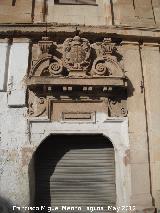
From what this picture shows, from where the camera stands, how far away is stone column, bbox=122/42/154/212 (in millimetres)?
7207

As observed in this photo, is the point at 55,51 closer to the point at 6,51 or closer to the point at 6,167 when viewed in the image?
the point at 6,51

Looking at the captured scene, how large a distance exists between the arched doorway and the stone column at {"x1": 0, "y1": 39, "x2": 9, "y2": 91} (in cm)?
154

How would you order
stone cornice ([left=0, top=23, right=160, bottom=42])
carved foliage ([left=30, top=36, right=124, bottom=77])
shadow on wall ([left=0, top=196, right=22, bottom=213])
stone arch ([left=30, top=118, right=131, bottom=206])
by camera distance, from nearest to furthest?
1. shadow on wall ([left=0, top=196, right=22, bottom=213])
2. stone arch ([left=30, top=118, right=131, bottom=206])
3. carved foliage ([left=30, top=36, right=124, bottom=77])
4. stone cornice ([left=0, top=23, right=160, bottom=42])

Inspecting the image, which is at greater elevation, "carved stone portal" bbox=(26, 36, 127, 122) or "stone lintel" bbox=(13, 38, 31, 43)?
"stone lintel" bbox=(13, 38, 31, 43)

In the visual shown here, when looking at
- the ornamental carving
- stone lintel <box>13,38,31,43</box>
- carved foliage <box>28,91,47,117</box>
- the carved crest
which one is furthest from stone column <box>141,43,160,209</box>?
stone lintel <box>13,38,31,43</box>

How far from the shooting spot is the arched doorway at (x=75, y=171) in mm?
7477

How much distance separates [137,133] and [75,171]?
156cm

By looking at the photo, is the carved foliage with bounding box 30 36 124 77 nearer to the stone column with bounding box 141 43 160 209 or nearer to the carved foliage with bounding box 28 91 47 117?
the carved foliage with bounding box 28 91 47 117

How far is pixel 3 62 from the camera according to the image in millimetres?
7852

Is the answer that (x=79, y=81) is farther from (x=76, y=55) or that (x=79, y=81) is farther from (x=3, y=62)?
(x=3, y=62)

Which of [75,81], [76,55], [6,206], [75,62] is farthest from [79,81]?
[6,206]

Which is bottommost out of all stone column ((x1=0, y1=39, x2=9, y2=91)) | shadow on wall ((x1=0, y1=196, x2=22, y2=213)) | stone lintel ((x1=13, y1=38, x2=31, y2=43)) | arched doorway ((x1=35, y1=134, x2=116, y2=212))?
shadow on wall ((x1=0, y1=196, x2=22, y2=213))

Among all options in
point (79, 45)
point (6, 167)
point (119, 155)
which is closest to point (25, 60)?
point (79, 45)

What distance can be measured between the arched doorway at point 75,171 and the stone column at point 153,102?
87cm
